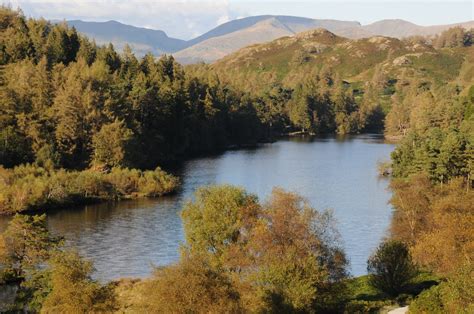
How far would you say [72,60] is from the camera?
158 m

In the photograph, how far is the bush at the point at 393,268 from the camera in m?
49.8

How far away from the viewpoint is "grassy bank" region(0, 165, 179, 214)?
84.1 metres

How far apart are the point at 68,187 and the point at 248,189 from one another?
27758mm

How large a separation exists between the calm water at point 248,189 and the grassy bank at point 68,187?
3.53 meters

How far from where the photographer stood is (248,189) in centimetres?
9975

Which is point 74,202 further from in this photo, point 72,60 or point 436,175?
point 72,60

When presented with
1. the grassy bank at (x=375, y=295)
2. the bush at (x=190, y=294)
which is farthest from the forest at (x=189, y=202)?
the grassy bank at (x=375, y=295)

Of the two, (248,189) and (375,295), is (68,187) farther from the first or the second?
(375,295)

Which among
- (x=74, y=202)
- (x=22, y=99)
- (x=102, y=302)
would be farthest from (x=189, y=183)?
(x=102, y=302)

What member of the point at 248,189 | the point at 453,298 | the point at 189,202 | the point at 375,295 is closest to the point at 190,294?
the point at 453,298

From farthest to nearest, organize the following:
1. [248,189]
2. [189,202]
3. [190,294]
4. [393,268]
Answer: [248,189]
[189,202]
[393,268]
[190,294]

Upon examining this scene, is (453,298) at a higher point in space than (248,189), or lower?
higher

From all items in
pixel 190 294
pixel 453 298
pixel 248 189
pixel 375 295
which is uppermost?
pixel 190 294

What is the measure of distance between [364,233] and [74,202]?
42.0 m
